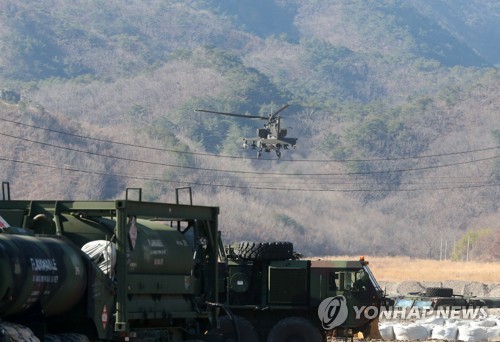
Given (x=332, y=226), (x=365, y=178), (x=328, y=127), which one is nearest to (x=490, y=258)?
(x=332, y=226)

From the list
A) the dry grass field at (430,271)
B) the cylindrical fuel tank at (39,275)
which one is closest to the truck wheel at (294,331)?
the cylindrical fuel tank at (39,275)

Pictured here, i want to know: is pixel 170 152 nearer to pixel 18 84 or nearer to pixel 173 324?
pixel 18 84

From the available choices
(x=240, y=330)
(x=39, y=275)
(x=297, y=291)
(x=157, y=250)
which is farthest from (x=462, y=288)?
(x=39, y=275)

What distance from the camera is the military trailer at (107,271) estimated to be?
12383mm

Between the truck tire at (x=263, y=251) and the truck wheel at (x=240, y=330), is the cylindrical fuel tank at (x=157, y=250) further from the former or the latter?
the truck tire at (x=263, y=251)

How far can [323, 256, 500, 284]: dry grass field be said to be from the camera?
2638 inches

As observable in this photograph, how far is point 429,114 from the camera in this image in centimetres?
15988

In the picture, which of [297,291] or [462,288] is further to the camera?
[462,288]

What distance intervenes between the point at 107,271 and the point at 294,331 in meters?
8.62

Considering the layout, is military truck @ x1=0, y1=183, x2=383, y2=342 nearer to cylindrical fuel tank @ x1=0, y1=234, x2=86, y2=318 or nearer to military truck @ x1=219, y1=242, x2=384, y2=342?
cylindrical fuel tank @ x1=0, y1=234, x2=86, y2=318

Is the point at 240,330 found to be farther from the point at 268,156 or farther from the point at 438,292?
the point at 268,156

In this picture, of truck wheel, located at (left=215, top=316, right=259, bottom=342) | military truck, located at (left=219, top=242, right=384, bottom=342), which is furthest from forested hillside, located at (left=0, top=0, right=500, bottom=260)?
truck wheel, located at (left=215, top=316, right=259, bottom=342)

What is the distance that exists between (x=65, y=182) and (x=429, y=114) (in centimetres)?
6887

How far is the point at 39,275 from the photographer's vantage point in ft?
40.3
